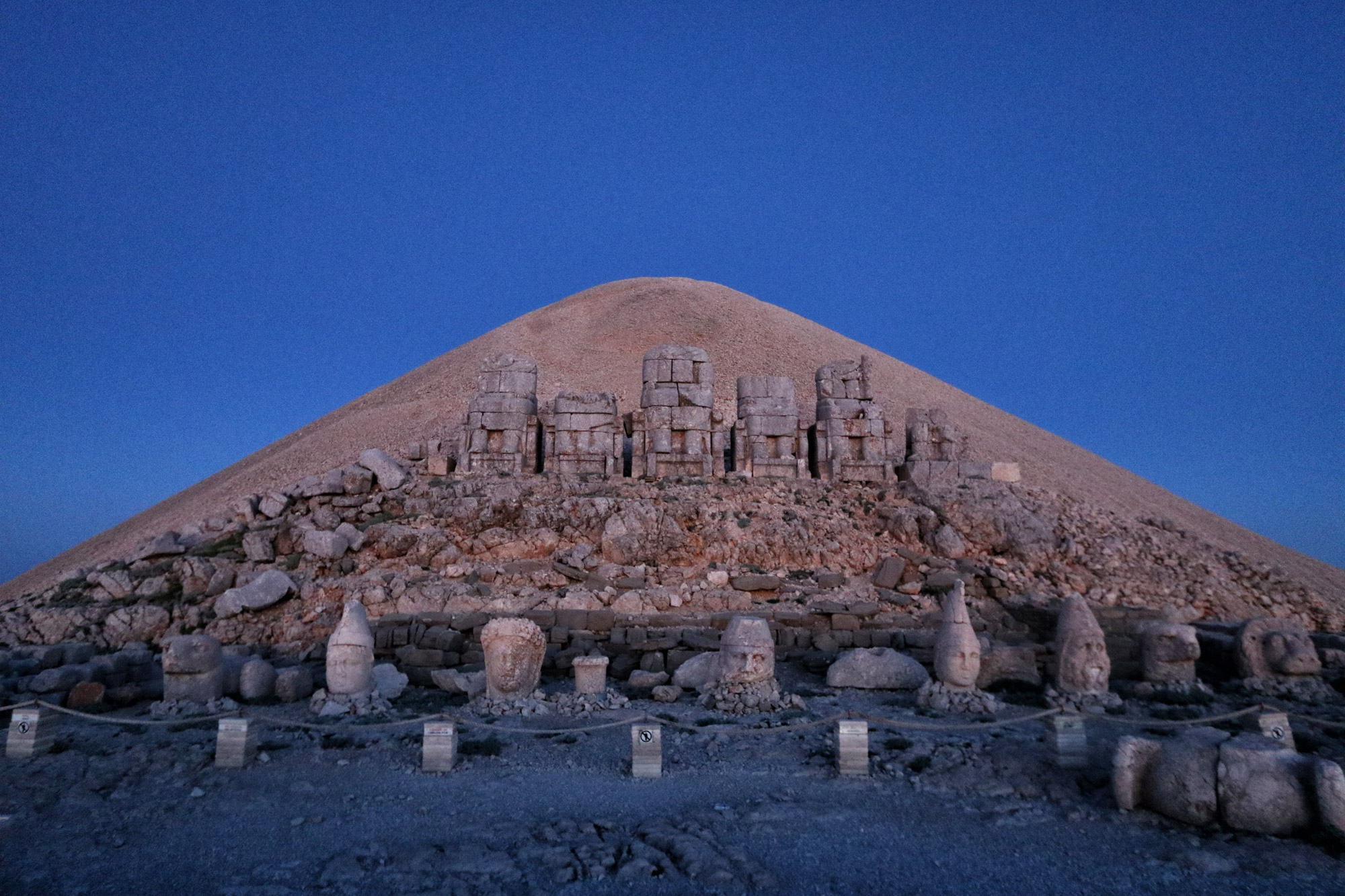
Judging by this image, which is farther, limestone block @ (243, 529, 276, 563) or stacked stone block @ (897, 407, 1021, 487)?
stacked stone block @ (897, 407, 1021, 487)

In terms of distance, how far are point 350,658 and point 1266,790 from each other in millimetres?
9973

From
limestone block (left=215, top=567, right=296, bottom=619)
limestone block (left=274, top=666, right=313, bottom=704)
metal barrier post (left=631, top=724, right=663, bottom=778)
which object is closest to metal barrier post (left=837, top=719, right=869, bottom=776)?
metal barrier post (left=631, top=724, right=663, bottom=778)

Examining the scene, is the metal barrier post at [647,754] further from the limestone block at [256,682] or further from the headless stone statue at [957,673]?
the limestone block at [256,682]

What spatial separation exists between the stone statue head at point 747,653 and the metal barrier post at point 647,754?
9.04 ft

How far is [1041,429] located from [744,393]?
3057cm

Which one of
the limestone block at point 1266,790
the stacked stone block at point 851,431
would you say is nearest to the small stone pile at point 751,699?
the limestone block at point 1266,790

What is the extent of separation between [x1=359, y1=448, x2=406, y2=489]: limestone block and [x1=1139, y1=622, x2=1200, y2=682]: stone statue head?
14050mm

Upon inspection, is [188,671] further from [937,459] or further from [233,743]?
[937,459]

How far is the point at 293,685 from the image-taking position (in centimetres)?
1137

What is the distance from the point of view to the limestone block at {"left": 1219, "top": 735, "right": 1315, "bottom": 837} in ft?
20.0

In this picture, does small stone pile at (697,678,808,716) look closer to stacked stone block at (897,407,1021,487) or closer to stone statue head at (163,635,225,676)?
stone statue head at (163,635,225,676)

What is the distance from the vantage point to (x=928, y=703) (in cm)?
1067

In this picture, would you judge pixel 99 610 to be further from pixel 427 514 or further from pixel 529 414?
pixel 529 414

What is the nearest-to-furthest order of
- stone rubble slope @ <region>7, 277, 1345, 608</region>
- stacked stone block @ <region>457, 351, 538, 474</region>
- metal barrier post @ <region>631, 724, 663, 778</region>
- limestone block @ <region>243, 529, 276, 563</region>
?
metal barrier post @ <region>631, 724, 663, 778</region> < limestone block @ <region>243, 529, 276, 563</region> < stacked stone block @ <region>457, 351, 538, 474</region> < stone rubble slope @ <region>7, 277, 1345, 608</region>
